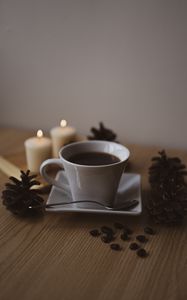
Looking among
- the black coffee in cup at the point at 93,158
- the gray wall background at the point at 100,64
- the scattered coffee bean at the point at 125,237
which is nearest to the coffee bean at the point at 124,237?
the scattered coffee bean at the point at 125,237

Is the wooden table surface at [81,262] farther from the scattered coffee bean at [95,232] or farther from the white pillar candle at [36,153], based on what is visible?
the white pillar candle at [36,153]

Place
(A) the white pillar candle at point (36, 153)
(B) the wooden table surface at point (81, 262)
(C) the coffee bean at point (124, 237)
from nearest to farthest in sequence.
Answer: (B) the wooden table surface at point (81, 262) < (C) the coffee bean at point (124, 237) < (A) the white pillar candle at point (36, 153)

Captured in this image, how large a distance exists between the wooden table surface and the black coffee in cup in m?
0.10

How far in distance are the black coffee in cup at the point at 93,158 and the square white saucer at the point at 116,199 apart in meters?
0.06

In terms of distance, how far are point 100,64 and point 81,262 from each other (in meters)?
0.63

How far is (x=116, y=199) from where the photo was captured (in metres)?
0.65

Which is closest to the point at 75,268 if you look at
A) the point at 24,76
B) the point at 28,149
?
the point at 28,149

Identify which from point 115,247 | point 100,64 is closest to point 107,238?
point 115,247

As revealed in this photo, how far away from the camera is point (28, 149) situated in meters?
0.80

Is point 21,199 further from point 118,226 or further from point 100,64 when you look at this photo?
point 100,64

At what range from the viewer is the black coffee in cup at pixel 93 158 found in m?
0.63

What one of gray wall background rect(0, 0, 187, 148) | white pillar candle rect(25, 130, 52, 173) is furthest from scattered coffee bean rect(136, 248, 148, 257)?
gray wall background rect(0, 0, 187, 148)

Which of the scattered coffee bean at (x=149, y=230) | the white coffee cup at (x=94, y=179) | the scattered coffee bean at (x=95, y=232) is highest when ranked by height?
the white coffee cup at (x=94, y=179)

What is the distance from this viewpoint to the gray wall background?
886mm
